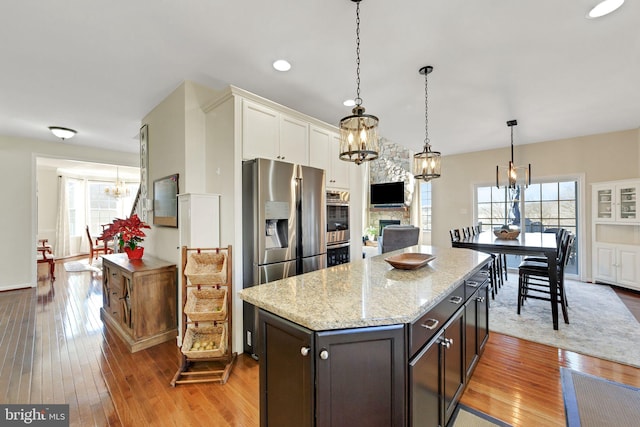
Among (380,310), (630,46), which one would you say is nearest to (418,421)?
(380,310)

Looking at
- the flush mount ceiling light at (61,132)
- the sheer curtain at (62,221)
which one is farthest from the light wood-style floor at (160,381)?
the sheer curtain at (62,221)

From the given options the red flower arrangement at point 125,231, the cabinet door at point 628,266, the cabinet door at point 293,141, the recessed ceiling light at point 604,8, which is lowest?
the cabinet door at point 628,266

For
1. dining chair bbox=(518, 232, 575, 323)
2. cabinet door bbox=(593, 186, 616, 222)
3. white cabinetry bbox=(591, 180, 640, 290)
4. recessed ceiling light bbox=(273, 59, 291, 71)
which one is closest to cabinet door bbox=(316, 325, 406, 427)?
recessed ceiling light bbox=(273, 59, 291, 71)

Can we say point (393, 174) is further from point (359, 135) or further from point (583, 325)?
point (359, 135)

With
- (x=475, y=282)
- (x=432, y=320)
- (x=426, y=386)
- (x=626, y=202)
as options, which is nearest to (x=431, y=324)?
(x=432, y=320)

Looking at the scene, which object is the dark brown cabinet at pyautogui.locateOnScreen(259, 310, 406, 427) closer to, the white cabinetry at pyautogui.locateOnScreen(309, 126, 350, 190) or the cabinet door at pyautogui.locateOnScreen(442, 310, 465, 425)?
the cabinet door at pyautogui.locateOnScreen(442, 310, 465, 425)

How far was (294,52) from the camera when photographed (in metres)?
2.31

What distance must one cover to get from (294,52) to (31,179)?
5.71 metres

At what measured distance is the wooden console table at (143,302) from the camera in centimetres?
263

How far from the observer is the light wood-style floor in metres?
1.78

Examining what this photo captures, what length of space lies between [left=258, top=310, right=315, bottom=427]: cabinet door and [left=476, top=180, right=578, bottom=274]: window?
6320mm

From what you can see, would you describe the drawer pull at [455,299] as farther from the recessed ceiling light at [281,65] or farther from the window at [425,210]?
the window at [425,210]

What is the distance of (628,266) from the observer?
4.32 meters

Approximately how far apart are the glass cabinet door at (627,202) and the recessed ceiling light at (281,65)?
18.5 feet
